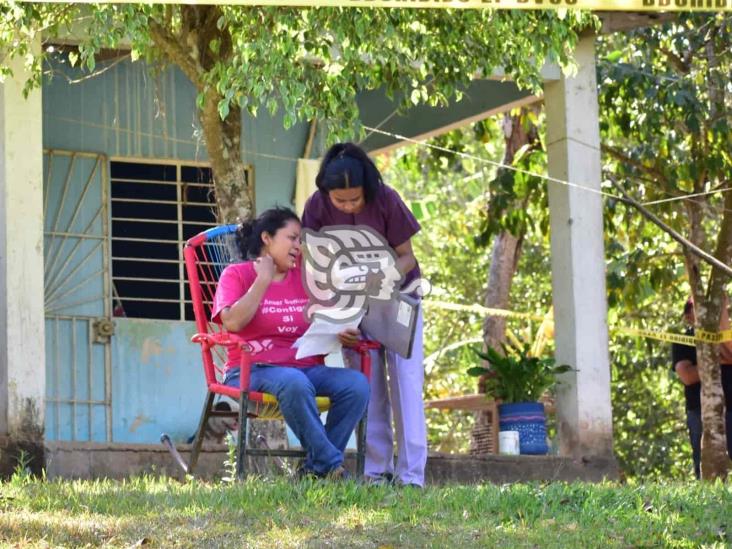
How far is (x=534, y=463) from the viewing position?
32.1 ft

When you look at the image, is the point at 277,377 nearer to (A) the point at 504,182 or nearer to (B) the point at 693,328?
(B) the point at 693,328

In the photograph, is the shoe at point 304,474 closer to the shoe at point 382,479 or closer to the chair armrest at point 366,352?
the shoe at point 382,479

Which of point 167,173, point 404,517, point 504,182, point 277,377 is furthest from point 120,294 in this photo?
point 404,517

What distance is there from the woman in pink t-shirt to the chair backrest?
23cm

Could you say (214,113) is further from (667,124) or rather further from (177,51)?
(667,124)

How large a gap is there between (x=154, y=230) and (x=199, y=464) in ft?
9.69

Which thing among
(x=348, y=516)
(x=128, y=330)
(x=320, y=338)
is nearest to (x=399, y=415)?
(x=320, y=338)

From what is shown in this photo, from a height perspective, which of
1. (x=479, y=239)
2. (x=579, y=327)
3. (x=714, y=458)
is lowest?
(x=714, y=458)

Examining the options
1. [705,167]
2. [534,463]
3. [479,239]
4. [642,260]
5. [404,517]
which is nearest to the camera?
[404,517]

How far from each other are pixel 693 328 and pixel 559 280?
1.78 metres

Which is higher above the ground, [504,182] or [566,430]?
[504,182]

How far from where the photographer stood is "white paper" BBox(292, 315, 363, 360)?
704 centimetres

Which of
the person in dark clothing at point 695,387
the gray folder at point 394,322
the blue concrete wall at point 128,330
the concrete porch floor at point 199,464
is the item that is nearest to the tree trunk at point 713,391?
the person in dark clothing at point 695,387

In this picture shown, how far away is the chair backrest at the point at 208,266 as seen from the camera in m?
7.54
